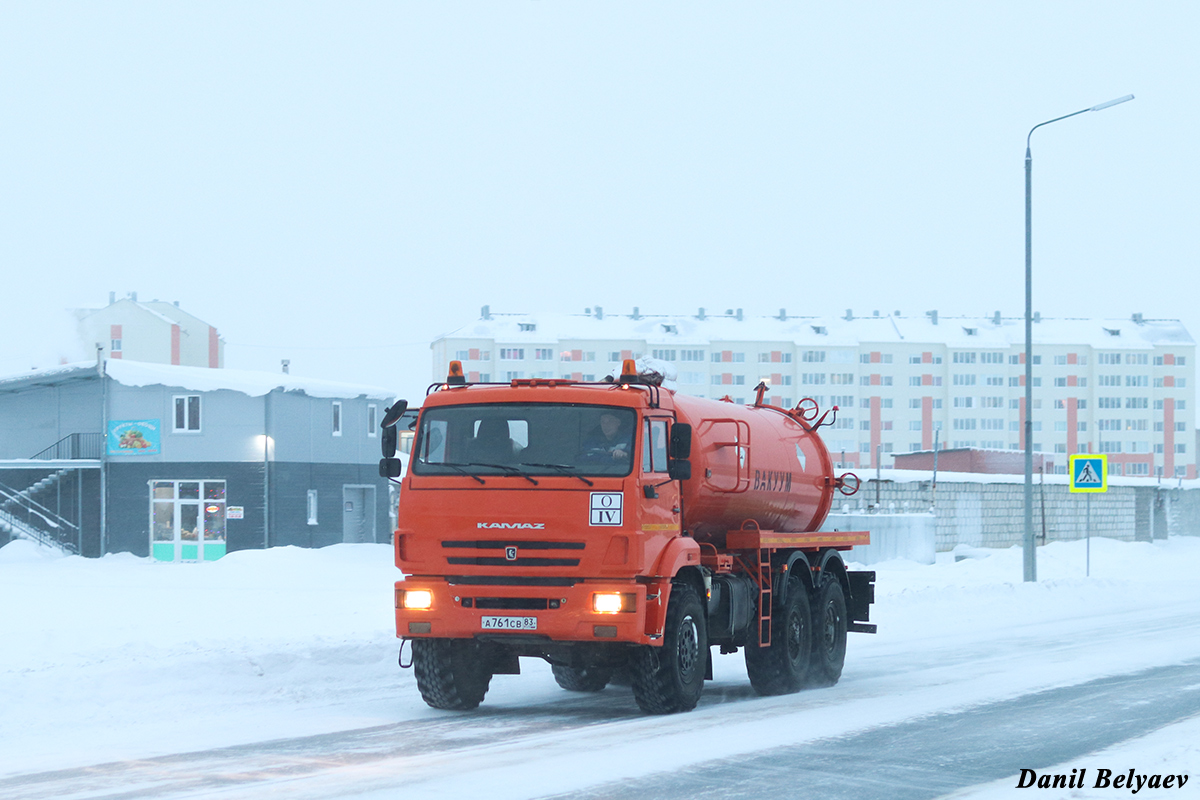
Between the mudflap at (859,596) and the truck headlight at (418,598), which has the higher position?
the truck headlight at (418,598)

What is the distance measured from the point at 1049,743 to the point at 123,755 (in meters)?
6.29

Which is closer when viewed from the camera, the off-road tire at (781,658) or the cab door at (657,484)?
the cab door at (657,484)

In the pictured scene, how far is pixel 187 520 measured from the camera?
41719 mm

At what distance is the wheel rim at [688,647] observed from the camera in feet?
38.7

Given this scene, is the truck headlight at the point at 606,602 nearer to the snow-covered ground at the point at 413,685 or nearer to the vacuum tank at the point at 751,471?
the snow-covered ground at the point at 413,685

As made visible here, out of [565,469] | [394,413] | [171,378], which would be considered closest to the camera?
[565,469]

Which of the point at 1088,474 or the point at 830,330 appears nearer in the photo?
the point at 1088,474

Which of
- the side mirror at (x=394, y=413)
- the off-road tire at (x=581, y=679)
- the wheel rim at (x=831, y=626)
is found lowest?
the off-road tire at (x=581, y=679)

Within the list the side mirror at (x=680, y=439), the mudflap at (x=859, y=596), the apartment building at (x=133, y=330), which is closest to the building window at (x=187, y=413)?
the mudflap at (x=859, y=596)

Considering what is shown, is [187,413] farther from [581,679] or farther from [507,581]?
[507,581]

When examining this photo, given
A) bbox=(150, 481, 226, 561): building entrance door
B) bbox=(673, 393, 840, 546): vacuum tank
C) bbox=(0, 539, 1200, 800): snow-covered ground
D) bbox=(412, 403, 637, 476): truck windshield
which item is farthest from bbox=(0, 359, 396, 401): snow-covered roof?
bbox=(412, 403, 637, 476): truck windshield

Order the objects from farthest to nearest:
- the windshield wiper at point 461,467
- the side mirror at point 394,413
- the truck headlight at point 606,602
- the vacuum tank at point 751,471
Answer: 1. the vacuum tank at point 751,471
2. the side mirror at point 394,413
3. the windshield wiper at point 461,467
4. the truck headlight at point 606,602

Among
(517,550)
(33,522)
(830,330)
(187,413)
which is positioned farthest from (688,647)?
(830,330)

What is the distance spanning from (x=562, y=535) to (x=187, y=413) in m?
32.6
